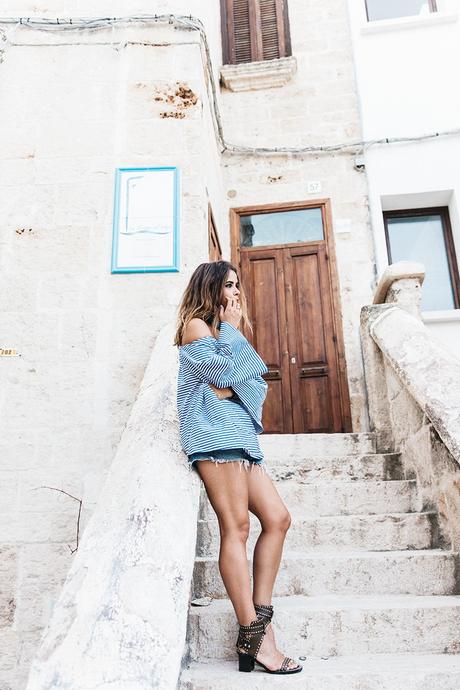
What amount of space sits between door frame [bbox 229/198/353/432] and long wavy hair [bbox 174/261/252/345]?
12.0 feet

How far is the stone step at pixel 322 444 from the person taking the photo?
3936mm

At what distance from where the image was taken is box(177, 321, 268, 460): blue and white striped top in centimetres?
202

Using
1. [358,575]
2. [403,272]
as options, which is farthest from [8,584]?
[403,272]

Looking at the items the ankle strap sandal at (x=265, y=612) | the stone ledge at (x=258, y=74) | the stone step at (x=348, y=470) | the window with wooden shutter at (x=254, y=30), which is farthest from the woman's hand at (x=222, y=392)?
the window with wooden shutter at (x=254, y=30)

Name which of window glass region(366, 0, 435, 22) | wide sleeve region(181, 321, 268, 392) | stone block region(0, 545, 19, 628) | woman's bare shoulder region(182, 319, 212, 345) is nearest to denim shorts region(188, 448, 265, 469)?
wide sleeve region(181, 321, 268, 392)

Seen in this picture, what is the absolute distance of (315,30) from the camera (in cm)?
685

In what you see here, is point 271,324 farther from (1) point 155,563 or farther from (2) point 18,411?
(1) point 155,563

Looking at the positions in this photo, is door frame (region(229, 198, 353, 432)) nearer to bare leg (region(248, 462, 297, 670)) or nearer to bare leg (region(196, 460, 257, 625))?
bare leg (region(248, 462, 297, 670))

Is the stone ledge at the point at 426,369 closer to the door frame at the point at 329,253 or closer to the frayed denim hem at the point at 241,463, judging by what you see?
the frayed denim hem at the point at 241,463

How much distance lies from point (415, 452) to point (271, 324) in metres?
2.97

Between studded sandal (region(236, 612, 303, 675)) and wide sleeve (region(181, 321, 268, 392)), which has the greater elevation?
wide sleeve (region(181, 321, 268, 392))

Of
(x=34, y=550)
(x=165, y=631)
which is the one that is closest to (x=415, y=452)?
(x=165, y=631)

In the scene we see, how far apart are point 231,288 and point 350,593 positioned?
4.55 feet

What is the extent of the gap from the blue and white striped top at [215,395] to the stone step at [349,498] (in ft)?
3.66
